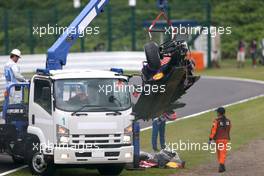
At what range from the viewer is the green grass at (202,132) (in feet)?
63.1

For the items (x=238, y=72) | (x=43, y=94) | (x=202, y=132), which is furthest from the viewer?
(x=238, y=72)

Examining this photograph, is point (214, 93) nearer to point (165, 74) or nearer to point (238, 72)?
point (238, 72)

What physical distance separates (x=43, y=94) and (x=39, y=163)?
1486mm

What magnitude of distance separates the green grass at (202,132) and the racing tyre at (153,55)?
94.0 inches

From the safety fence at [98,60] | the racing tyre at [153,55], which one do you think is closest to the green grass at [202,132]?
the racing tyre at [153,55]

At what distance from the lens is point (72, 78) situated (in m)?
17.6

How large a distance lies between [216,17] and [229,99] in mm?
28304

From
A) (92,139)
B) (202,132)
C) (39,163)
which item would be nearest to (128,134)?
(92,139)

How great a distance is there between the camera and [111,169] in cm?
1839

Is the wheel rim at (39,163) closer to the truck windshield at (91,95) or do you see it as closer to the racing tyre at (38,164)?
the racing tyre at (38,164)

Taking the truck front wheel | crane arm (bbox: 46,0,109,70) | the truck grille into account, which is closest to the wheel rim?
the truck grille

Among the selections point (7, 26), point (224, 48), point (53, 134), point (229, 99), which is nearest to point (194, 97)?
point (229, 99)

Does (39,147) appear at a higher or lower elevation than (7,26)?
lower

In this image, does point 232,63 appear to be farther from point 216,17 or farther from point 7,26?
point 7,26
